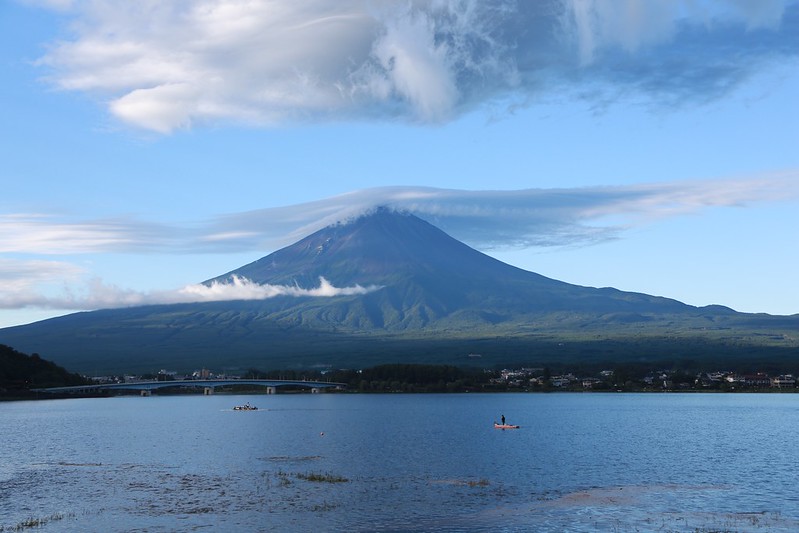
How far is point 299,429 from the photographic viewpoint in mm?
85188

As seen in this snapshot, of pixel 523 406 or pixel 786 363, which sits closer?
pixel 523 406

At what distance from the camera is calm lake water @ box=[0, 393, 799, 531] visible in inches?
1452

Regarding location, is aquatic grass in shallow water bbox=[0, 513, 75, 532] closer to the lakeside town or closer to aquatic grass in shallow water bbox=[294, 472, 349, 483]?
aquatic grass in shallow water bbox=[294, 472, 349, 483]

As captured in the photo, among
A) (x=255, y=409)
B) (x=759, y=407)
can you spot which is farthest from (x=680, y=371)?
(x=255, y=409)

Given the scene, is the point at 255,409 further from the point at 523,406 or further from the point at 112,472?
the point at 112,472

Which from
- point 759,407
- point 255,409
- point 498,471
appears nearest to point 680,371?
point 759,407

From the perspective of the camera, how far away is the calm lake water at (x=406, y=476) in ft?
121

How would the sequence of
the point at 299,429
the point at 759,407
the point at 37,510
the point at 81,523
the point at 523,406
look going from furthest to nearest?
the point at 523,406 → the point at 759,407 → the point at 299,429 → the point at 37,510 → the point at 81,523

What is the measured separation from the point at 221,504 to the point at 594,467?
22408 millimetres

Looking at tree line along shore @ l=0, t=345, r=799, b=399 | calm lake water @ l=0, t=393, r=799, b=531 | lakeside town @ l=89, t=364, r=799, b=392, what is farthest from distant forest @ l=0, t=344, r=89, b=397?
calm lake water @ l=0, t=393, r=799, b=531

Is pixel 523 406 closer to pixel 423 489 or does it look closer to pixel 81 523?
pixel 423 489

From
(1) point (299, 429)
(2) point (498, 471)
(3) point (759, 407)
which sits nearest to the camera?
(2) point (498, 471)

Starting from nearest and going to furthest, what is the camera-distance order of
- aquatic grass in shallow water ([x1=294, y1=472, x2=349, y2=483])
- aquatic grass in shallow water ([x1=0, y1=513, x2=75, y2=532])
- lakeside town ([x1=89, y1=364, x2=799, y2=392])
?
aquatic grass in shallow water ([x1=0, y1=513, x2=75, y2=532]) < aquatic grass in shallow water ([x1=294, y1=472, x2=349, y2=483]) < lakeside town ([x1=89, y1=364, x2=799, y2=392])

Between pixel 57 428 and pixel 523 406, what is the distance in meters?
62.2
